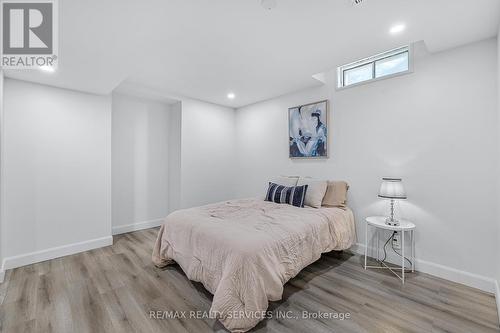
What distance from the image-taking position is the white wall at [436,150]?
2.27m

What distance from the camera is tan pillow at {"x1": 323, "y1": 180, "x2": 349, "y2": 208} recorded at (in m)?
3.14

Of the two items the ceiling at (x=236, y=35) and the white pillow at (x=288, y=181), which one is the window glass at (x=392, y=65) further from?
the white pillow at (x=288, y=181)

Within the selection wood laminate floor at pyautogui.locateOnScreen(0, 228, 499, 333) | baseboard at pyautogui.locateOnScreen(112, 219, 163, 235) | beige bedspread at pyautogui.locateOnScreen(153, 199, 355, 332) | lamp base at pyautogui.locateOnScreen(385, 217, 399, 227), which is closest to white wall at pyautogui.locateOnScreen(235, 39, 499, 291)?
lamp base at pyautogui.locateOnScreen(385, 217, 399, 227)

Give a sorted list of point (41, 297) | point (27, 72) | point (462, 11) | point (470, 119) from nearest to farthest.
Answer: point (462, 11), point (41, 297), point (470, 119), point (27, 72)

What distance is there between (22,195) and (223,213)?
2607 mm

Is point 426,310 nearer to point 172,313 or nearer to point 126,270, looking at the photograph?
point 172,313

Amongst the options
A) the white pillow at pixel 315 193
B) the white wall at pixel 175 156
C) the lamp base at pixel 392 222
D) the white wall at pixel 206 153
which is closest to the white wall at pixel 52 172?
the white wall at pixel 175 156

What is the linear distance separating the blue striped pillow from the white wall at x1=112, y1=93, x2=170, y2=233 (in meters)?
2.37

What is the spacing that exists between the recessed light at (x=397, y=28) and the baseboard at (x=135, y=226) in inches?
183

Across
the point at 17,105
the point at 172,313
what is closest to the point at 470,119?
the point at 172,313

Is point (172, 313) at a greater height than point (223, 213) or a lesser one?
lesser

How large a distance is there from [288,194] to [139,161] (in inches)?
114

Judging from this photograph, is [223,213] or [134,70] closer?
[223,213]

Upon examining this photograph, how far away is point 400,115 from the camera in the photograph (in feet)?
9.13
